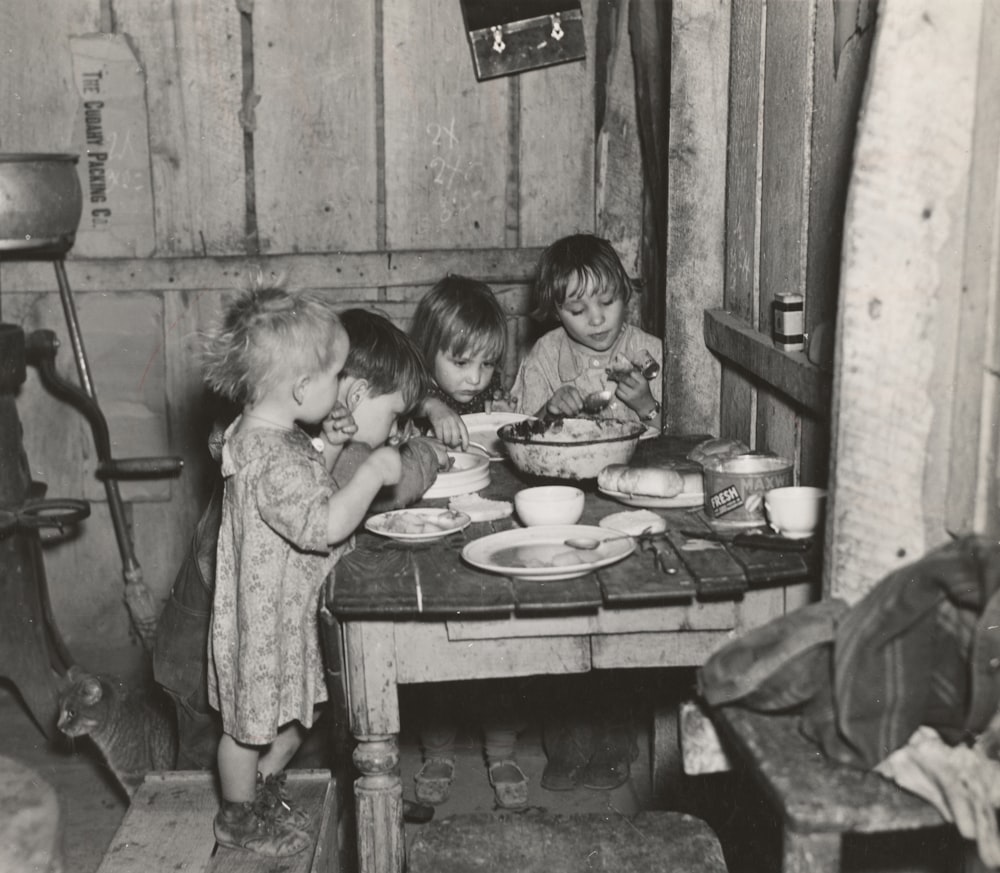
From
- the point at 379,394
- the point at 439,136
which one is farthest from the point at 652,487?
the point at 439,136

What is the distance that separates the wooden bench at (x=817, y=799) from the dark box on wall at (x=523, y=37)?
3376mm

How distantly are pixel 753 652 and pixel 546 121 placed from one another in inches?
129

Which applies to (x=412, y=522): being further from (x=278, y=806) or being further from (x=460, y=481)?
(x=278, y=806)

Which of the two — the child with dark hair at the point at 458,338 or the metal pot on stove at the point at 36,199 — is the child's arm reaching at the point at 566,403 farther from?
the metal pot on stove at the point at 36,199

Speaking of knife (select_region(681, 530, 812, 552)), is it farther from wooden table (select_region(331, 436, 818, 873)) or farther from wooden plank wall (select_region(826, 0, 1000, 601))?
wooden plank wall (select_region(826, 0, 1000, 601))

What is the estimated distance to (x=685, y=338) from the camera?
362 cm

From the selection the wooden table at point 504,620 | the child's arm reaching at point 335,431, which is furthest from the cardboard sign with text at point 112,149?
the wooden table at point 504,620

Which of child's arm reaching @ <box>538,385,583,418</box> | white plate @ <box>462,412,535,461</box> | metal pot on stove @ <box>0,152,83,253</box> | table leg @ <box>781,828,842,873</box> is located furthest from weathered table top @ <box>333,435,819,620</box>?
metal pot on stove @ <box>0,152,83,253</box>

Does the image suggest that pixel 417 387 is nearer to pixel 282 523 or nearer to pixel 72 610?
pixel 282 523

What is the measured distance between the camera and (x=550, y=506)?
2.46m

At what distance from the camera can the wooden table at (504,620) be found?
83.7 inches

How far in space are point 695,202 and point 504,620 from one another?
173cm

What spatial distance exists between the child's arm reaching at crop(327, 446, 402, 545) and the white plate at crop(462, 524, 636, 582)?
254mm

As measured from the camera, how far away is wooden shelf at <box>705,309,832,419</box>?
2484 mm
